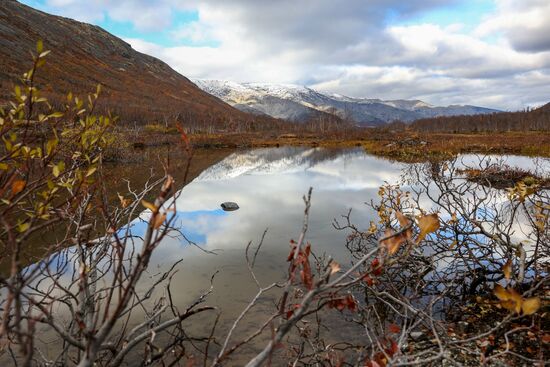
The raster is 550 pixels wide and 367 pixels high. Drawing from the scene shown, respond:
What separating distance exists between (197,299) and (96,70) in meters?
162

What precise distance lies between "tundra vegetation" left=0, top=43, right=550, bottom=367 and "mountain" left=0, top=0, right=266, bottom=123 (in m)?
85.4

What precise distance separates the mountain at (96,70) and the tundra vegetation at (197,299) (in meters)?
85.4

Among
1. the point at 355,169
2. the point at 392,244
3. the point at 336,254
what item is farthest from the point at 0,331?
the point at 355,169

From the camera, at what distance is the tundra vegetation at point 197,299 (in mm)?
1578

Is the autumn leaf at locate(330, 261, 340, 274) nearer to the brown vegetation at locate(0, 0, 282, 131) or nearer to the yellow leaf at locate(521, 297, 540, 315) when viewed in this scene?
the yellow leaf at locate(521, 297, 540, 315)

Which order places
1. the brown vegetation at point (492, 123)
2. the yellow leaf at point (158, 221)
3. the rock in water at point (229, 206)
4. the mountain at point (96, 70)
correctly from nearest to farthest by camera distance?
the yellow leaf at point (158, 221), the rock in water at point (229, 206), the mountain at point (96, 70), the brown vegetation at point (492, 123)

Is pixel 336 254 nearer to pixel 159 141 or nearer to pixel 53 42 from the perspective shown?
pixel 159 141

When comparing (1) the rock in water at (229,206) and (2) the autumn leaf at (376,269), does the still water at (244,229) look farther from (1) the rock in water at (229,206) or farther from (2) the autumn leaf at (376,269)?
(2) the autumn leaf at (376,269)

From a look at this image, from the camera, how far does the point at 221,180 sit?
2497cm

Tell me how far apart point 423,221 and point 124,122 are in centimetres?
10068

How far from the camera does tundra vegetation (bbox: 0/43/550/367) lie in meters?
1.58

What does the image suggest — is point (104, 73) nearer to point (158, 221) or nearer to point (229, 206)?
point (229, 206)

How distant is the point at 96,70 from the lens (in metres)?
142

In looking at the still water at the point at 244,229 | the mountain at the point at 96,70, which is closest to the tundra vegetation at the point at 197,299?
the still water at the point at 244,229
